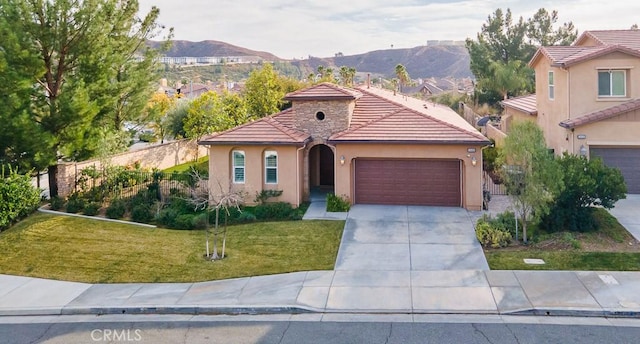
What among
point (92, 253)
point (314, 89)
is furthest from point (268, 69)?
point (92, 253)

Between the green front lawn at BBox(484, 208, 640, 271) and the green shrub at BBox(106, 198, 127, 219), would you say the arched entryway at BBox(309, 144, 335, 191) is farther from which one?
the green front lawn at BBox(484, 208, 640, 271)

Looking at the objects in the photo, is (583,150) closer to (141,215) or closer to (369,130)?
(369,130)

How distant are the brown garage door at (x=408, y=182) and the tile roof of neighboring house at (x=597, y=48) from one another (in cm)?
653

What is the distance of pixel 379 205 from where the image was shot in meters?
21.7

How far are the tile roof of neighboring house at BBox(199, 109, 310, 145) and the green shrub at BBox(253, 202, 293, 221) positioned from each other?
2585 mm

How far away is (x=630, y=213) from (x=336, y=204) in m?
10.4

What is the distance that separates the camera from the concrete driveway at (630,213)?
55.4 ft

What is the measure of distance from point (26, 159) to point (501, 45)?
140 feet

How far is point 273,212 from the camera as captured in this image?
2027cm

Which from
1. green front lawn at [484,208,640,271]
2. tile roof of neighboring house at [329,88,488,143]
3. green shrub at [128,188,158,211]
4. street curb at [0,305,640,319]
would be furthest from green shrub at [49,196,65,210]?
green front lawn at [484,208,640,271]

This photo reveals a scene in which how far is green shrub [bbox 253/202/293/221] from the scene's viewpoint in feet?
66.0

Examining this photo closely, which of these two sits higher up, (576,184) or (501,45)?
(501,45)

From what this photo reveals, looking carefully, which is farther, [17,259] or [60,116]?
[60,116]

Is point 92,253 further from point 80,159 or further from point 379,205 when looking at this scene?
point 379,205
